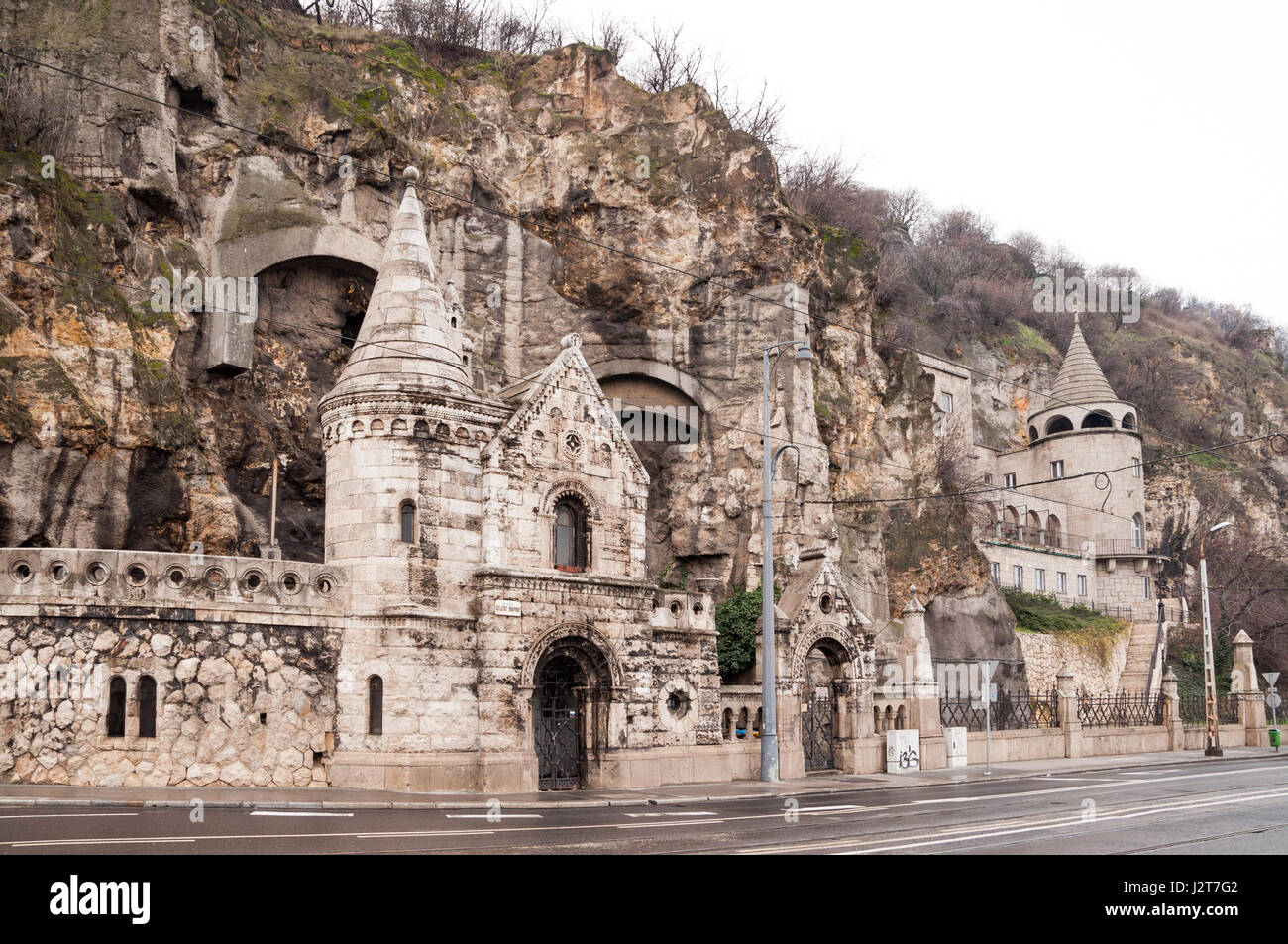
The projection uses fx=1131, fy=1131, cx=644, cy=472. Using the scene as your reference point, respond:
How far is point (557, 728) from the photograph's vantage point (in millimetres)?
24297

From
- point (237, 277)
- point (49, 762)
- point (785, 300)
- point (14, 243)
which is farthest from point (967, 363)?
point (49, 762)

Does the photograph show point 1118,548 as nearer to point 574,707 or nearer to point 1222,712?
point 1222,712

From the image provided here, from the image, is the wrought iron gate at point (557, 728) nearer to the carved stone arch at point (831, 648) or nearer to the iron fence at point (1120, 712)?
the carved stone arch at point (831, 648)

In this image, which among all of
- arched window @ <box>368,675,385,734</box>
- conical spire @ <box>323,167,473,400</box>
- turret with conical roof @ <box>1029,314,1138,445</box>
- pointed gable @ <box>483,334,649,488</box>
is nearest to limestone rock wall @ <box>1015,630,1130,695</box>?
turret with conical roof @ <box>1029,314,1138,445</box>

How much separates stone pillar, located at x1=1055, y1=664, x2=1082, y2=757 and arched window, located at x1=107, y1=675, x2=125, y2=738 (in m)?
27.9

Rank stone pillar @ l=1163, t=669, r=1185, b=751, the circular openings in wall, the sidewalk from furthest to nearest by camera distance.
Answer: stone pillar @ l=1163, t=669, r=1185, b=751
the circular openings in wall
the sidewalk

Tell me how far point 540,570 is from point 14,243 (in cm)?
1425

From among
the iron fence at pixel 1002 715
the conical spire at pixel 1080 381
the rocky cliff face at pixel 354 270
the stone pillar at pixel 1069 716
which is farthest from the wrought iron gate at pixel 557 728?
the conical spire at pixel 1080 381

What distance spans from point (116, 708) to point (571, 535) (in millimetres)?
9717

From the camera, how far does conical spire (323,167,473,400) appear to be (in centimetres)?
2292

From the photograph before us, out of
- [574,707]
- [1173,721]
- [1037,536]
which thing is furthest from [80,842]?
[1037,536]

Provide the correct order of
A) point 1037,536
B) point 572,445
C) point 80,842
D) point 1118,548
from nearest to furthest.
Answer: point 80,842 < point 572,445 < point 1118,548 < point 1037,536

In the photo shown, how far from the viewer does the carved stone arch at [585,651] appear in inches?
918

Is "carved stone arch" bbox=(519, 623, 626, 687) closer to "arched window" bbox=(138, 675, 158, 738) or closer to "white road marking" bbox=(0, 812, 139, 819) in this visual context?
"arched window" bbox=(138, 675, 158, 738)
